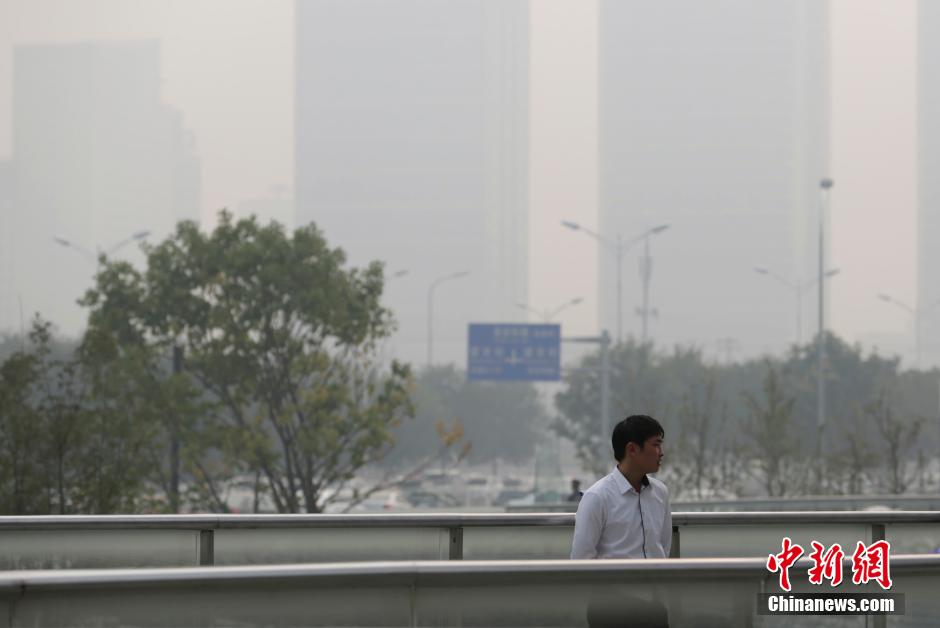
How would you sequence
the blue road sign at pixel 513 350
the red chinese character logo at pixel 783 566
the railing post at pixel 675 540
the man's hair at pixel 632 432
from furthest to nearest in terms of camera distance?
1. the blue road sign at pixel 513 350
2. the railing post at pixel 675 540
3. the man's hair at pixel 632 432
4. the red chinese character logo at pixel 783 566

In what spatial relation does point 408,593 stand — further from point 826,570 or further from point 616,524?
point 826,570

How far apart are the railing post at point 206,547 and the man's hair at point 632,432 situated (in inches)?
134

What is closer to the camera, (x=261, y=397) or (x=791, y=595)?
(x=791, y=595)

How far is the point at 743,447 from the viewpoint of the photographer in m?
35.5

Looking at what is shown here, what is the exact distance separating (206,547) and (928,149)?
99.8 metres

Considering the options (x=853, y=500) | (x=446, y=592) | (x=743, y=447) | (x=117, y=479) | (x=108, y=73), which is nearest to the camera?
(x=446, y=592)

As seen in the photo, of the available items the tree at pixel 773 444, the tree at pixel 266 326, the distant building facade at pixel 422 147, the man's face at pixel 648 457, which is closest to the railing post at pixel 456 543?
the man's face at pixel 648 457

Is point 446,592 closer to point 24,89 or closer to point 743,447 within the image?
point 743,447

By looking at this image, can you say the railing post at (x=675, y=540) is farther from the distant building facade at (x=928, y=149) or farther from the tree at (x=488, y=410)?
the distant building facade at (x=928, y=149)

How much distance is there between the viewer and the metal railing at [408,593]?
486cm

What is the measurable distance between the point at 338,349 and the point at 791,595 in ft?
79.0

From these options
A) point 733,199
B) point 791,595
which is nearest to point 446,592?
point 791,595

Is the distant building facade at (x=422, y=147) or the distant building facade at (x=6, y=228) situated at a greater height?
the distant building facade at (x=422, y=147)

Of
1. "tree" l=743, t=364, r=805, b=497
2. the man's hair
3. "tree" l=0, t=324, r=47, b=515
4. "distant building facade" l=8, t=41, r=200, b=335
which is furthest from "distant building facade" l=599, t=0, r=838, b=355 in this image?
the man's hair
